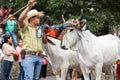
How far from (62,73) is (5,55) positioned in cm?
189

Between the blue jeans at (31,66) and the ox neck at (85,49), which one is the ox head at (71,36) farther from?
the blue jeans at (31,66)

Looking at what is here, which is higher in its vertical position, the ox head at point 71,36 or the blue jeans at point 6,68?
the ox head at point 71,36

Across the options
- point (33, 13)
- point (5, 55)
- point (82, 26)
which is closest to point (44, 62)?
point (5, 55)

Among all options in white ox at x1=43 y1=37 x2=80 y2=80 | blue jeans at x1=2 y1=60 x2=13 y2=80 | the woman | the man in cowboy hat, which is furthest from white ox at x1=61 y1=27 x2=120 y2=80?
blue jeans at x1=2 y1=60 x2=13 y2=80

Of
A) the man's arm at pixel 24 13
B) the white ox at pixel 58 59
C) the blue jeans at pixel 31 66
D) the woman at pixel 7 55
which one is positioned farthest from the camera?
the woman at pixel 7 55

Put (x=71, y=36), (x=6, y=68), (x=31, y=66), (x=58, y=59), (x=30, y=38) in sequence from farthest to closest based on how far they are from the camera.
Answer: (x=6, y=68) → (x=58, y=59) → (x=71, y=36) → (x=30, y=38) → (x=31, y=66)

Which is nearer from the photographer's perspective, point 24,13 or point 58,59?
point 24,13

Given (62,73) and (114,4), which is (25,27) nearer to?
(62,73)

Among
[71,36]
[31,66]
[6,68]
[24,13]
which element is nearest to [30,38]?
[31,66]

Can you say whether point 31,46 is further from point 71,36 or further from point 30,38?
point 71,36

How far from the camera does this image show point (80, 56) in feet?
33.8

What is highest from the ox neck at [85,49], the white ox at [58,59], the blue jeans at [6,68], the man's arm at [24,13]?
the man's arm at [24,13]

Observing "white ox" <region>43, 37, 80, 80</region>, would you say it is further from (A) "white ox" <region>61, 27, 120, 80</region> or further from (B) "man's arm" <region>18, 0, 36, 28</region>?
(B) "man's arm" <region>18, 0, 36, 28</region>

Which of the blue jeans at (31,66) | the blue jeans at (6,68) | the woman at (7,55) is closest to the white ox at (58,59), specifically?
the woman at (7,55)
